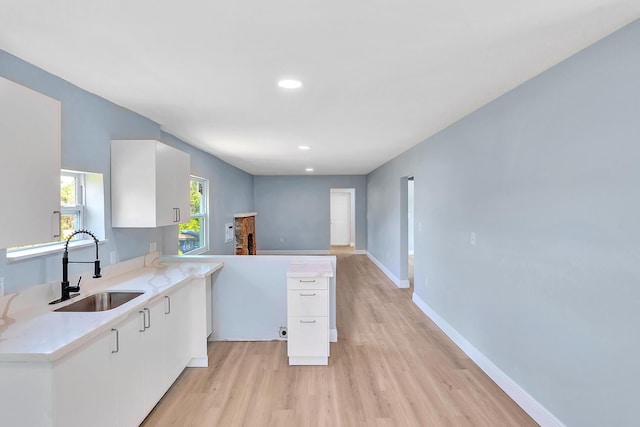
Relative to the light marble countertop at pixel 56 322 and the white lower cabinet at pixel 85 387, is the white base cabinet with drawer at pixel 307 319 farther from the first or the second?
the white lower cabinet at pixel 85 387

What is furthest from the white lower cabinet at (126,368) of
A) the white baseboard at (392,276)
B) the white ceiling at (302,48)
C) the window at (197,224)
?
the white baseboard at (392,276)

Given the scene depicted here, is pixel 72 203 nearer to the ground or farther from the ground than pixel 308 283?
farther from the ground

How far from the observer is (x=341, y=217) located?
12.1m

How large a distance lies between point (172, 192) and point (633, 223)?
10.7ft

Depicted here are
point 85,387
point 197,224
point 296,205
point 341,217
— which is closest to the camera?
point 85,387

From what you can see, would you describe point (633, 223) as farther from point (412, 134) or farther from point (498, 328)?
point (412, 134)

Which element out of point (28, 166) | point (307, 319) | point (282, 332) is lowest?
point (282, 332)

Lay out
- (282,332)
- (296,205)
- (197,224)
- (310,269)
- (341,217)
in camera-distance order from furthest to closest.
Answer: (341,217) → (296,205) → (197,224) → (282,332) → (310,269)

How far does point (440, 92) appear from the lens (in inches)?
102

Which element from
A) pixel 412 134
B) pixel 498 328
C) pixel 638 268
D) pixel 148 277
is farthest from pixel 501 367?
pixel 148 277

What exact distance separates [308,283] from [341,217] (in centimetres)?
906

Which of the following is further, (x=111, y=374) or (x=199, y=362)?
(x=199, y=362)

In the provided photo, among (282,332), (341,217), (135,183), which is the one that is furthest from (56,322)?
(341,217)

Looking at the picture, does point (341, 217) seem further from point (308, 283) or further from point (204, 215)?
point (308, 283)
